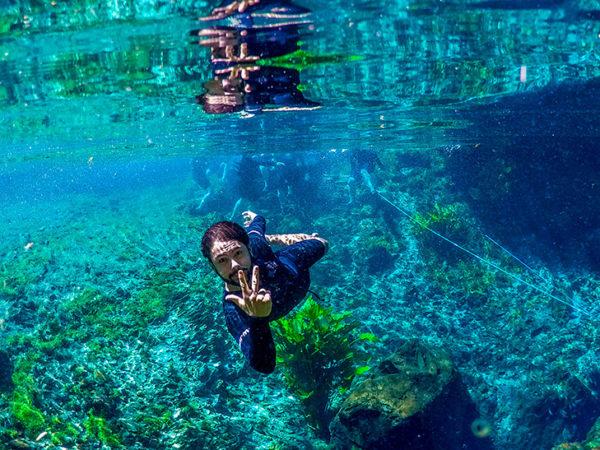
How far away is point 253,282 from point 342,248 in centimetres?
1557

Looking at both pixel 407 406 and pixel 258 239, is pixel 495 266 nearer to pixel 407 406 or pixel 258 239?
pixel 407 406

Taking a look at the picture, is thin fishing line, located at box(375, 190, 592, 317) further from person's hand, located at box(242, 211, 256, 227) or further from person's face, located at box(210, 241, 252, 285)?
person's face, located at box(210, 241, 252, 285)

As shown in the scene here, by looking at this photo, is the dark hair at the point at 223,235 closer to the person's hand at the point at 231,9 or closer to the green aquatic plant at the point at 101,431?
the person's hand at the point at 231,9

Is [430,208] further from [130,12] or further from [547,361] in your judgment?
[130,12]

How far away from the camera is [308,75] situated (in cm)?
1242

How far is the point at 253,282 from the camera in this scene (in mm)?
3000

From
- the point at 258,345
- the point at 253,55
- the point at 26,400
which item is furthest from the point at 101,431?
the point at 253,55

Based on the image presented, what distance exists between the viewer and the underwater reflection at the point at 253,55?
25.3 feet

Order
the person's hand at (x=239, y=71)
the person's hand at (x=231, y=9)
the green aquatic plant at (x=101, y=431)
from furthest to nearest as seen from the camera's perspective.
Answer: the person's hand at (x=239, y=71) → the green aquatic plant at (x=101, y=431) → the person's hand at (x=231, y=9)

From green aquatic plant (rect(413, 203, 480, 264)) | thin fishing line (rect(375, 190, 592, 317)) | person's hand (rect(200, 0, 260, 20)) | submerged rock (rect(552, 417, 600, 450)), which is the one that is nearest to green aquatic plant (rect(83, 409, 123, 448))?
person's hand (rect(200, 0, 260, 20))

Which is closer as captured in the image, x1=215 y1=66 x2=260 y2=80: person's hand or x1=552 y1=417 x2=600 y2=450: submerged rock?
x1=552 y1=417 x2=600 y2=450: submerged rock

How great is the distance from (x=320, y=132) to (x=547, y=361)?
61.5 feet

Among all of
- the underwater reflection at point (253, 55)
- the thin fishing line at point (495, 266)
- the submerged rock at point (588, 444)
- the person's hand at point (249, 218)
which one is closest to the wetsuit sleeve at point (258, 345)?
the person's hand at point (249, 218)

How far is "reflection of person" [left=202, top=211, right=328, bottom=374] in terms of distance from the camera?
303 cm
